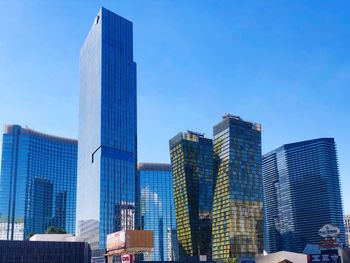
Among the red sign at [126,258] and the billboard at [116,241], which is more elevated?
the billboard at [116,241]

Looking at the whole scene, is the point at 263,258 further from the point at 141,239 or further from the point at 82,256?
the point at 141,239

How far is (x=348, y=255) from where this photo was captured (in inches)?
5630

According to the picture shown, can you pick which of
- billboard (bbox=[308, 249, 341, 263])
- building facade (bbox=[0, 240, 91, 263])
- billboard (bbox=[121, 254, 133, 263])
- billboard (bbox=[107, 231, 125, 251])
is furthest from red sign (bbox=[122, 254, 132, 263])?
building facade (bbox=[0, 240, 91, 263])

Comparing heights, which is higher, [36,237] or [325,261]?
[36,237]

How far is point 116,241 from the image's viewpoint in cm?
10925

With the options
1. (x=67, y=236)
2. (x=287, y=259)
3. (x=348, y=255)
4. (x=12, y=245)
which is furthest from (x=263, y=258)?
(x=12, y=245)

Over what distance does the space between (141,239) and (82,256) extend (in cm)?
7000

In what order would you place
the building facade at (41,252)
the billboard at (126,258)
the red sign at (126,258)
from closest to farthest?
the billboard at (126,258) < the red sign at (126,258) < the building facade at (41,252)

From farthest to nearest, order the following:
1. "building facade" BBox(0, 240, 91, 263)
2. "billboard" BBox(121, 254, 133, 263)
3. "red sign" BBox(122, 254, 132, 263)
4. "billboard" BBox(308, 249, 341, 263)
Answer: "building facade" BBox(0, 240, 91, 263)
"billboard" BBox(308, 249, 341, 263)
"red sign" BBox(122, 254, 132, 263)
"billboard" BBox(121, 254, 133, 263)

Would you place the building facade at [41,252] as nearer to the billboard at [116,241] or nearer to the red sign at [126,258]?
the billboard at [116,241]

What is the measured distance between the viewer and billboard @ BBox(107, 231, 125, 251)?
103 m

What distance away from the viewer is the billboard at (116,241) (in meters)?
103

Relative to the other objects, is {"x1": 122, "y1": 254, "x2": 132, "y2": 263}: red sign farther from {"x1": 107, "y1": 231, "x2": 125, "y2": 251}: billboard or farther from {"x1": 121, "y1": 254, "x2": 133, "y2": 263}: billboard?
{"x1": 107, "y1": 231, "x2": 125, "y2": 251}: billboard

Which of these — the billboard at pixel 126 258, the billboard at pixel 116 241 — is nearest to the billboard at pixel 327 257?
the billboard at pixel 126 258
